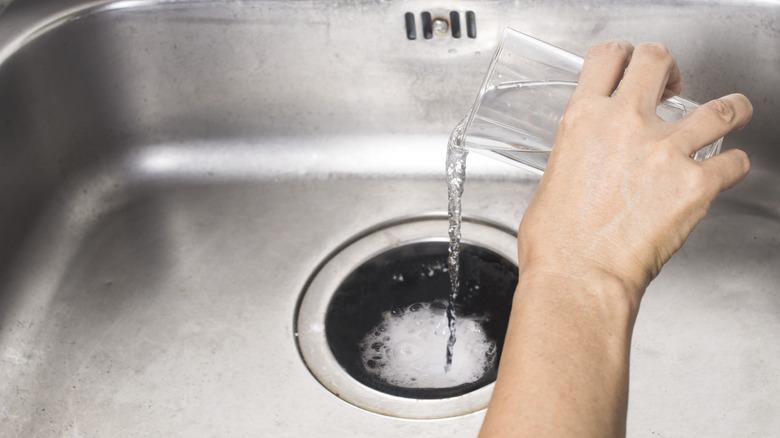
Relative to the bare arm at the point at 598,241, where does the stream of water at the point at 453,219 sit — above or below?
below

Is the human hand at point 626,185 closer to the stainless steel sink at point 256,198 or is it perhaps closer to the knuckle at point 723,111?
the knuckle at point 723,111

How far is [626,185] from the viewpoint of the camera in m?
0.48

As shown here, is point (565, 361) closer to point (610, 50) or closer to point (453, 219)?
point (610, 50)

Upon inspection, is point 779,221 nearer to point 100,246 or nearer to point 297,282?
point 297,282

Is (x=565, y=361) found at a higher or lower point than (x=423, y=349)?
higher

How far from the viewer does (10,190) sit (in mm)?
818

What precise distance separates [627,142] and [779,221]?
43cm

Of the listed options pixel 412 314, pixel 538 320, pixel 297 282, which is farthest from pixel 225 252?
pixel 538 320

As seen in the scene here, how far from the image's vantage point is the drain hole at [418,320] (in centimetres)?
75

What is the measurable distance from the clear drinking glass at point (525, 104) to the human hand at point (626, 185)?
4.9 inches

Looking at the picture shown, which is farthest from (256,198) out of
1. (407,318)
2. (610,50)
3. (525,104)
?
(610,50)

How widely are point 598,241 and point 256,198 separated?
0.50 metres

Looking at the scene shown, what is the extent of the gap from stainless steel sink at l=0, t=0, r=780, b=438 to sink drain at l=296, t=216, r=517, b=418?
2 centimetres

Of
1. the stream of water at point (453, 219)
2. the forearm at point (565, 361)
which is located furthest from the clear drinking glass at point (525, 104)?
the forearm at point (565, 361)
